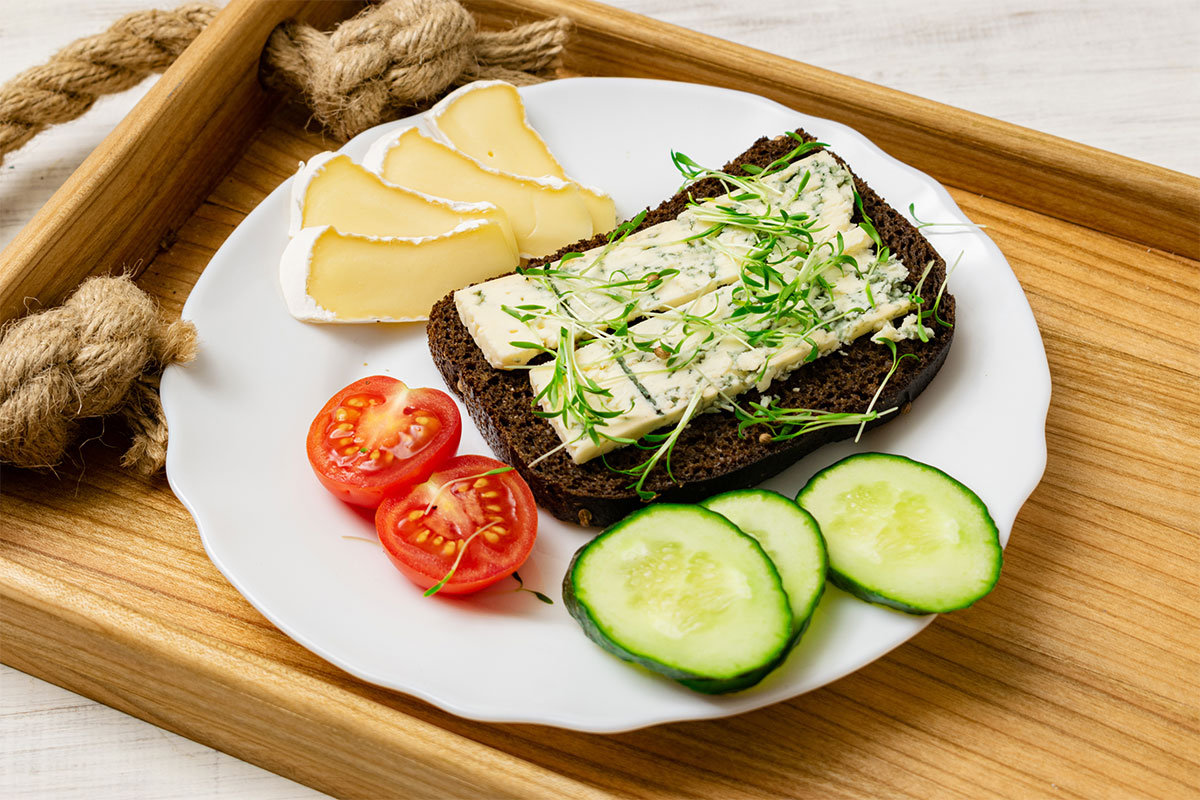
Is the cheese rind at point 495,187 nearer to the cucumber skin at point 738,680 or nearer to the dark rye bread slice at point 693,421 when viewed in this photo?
the dark rye bread slice at point 693,421

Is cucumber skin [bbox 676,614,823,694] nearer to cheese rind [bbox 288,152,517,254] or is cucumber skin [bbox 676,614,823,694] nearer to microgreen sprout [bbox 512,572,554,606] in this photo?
microgreen sprout [bbox 512,572,554,606]

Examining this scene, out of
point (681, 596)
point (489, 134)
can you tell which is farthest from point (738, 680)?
point (489, 134)

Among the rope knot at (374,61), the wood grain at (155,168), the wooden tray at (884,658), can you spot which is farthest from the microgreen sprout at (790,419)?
the wood grain at (155,168)

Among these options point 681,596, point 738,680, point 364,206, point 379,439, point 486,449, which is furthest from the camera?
point 364,206

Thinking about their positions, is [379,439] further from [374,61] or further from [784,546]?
[374,61]

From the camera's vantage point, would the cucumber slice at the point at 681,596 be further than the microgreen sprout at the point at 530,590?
No
